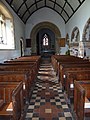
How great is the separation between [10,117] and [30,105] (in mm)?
1732

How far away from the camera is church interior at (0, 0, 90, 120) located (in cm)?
282

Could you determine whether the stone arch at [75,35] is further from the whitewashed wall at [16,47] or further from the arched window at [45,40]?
the arched window at [45,40]

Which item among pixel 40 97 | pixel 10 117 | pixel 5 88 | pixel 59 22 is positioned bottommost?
pixel 40 97

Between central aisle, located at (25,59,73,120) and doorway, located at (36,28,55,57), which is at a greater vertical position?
doorway, located at (36,28,55,57)

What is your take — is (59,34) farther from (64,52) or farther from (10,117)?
(10,117)

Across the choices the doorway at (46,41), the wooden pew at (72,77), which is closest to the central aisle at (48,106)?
the wooden pew at (72,77)

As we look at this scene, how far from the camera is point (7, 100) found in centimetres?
284

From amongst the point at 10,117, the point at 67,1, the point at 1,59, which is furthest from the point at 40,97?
the point at 67,1

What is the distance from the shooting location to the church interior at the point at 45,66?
2.82 meters

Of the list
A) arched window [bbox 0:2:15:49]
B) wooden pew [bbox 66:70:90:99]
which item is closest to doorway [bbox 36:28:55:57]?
arched window [bbox 0:2:15:49]

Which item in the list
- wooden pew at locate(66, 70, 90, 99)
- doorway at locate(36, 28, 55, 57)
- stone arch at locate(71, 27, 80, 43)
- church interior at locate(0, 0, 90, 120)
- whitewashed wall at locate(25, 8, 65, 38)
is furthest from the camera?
doorway at locate(36, 28, 55, 57)

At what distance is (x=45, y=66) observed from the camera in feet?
40.7

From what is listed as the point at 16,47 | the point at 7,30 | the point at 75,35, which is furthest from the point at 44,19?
the point at 7,30

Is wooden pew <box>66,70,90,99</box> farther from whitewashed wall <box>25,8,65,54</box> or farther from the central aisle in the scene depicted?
whitewashed wall <box>25,8,65,54</box>
